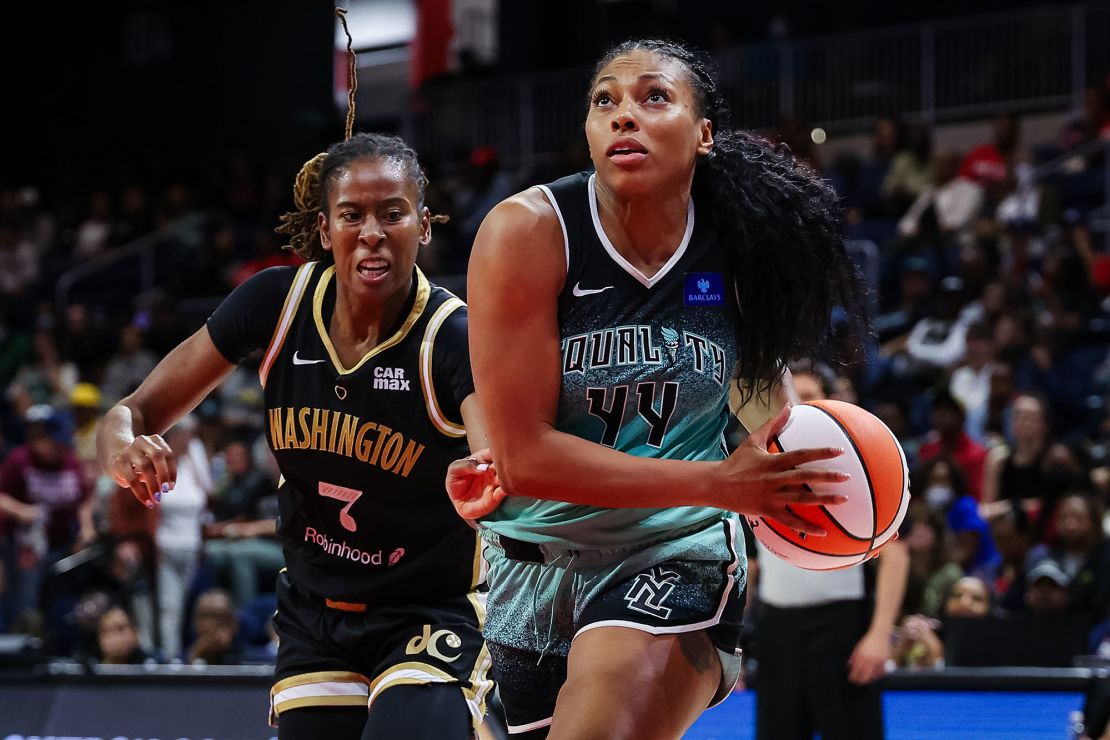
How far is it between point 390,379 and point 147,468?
2.16ft

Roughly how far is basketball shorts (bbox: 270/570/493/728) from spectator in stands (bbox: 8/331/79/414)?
975 cm

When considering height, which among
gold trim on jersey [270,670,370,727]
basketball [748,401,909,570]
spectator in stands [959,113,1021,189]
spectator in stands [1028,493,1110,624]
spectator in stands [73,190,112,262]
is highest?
spectator in stands [959,113,1021,189]

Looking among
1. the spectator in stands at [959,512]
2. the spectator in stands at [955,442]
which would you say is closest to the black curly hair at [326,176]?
the spectator in stands at [959,512]

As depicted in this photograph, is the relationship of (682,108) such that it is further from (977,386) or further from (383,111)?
(383,111)

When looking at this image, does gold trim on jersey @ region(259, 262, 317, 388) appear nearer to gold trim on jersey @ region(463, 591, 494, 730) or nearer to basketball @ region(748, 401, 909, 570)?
gold trim on jersey @ region(463, 591, 494, 730)

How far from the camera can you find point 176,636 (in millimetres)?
8961

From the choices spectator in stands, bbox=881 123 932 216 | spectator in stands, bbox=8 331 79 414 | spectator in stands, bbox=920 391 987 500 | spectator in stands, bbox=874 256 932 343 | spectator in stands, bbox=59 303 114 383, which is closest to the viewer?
spectator in stands, bbox=920 391 987 500

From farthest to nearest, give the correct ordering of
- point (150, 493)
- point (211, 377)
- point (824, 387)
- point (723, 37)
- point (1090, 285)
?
point (723, 37) < point (1090, 285) < point (824, 387) < point (211, 377) < point (150, 493)

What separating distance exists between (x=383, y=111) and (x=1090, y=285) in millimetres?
12057

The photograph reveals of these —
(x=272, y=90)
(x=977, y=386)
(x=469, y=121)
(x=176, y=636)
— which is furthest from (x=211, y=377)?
(x=272, y=90)

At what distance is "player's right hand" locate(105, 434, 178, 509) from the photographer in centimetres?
332

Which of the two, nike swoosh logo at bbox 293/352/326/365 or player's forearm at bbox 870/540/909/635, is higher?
nike swoosh logo at bbox 293/352/326/365

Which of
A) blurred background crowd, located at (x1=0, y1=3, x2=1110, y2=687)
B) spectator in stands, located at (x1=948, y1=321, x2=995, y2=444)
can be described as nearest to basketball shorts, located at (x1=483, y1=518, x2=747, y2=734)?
blurred background crowd, located at (x1=0, y1=3, x2=1110, y2=687)

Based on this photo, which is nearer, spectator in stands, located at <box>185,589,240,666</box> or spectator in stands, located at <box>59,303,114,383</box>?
spectator in stands, located at <box>185,589,240,666</box>
